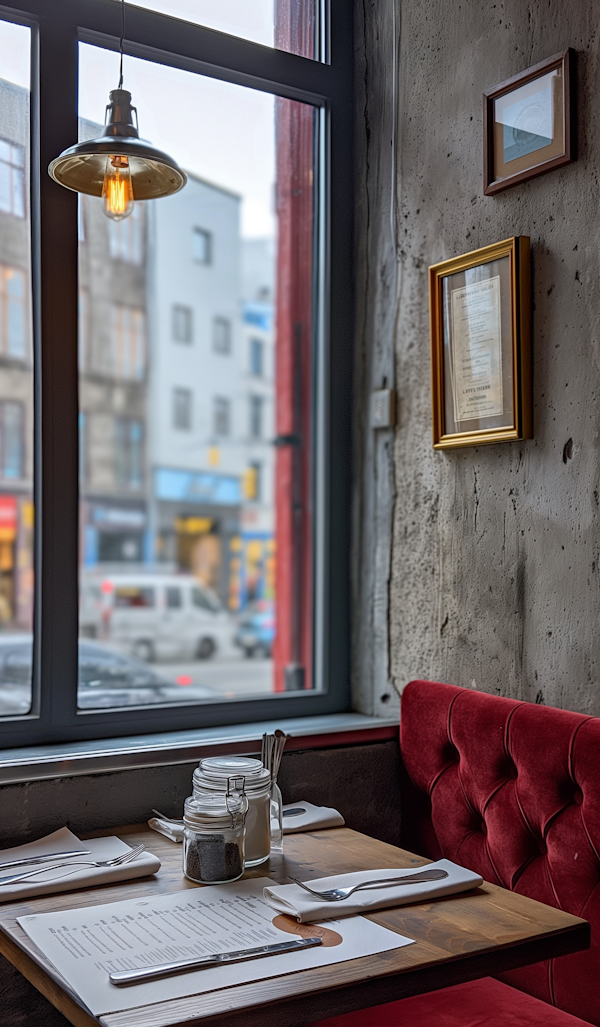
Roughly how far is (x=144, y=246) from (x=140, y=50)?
44.0ft

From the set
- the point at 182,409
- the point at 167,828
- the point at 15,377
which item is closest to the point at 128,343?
the point at 182,409

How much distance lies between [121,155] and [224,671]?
13.0m

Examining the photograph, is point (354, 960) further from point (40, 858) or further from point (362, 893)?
point (40, 858)

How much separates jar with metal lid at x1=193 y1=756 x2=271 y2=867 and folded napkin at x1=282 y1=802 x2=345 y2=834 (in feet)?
0.65

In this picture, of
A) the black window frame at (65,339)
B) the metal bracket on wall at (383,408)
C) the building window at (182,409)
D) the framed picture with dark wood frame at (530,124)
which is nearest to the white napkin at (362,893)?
the black window frame at (65,339)

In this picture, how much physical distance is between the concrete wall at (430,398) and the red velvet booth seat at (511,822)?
0.52 feet

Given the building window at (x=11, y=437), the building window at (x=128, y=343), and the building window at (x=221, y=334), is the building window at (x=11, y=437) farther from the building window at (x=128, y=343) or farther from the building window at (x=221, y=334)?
the building window at (x=221, y=334)

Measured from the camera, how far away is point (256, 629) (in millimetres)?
14797

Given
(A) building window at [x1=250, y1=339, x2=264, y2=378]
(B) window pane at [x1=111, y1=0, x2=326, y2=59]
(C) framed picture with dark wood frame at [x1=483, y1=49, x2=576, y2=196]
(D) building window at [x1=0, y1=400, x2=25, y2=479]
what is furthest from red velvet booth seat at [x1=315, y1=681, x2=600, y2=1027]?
(A) building window at [x1=250, y1=339, x2=264, y2=378]

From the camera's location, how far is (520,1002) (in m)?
1.51

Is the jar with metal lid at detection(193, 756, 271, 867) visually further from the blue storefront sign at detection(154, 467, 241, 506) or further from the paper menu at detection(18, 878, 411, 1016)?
the blue storefront sign at detection(154, 467, 241, 506)

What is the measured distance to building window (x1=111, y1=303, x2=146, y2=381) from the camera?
49.5 feet

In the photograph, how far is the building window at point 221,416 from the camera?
16.2 meters

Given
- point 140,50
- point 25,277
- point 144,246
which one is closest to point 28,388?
point 25,277
